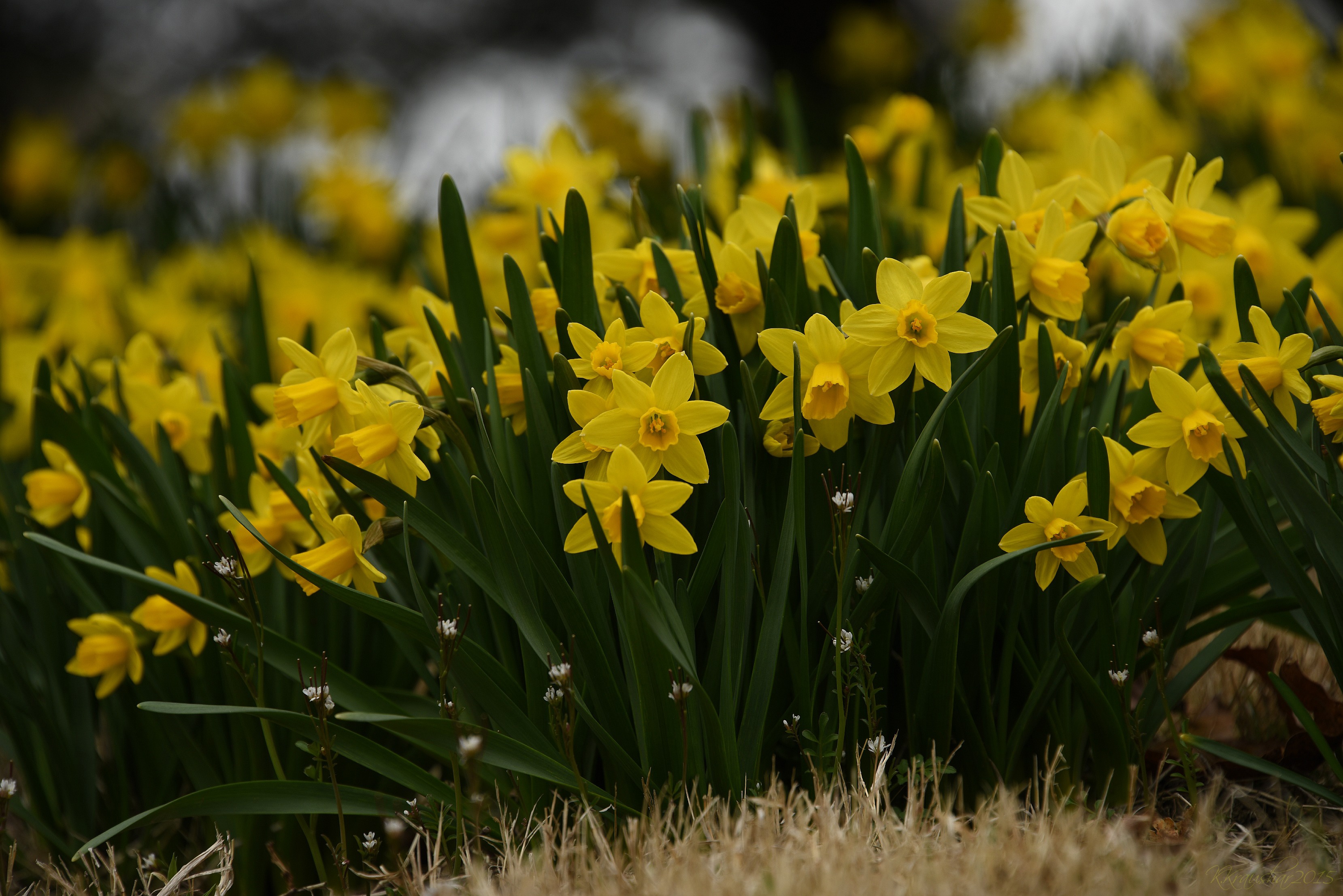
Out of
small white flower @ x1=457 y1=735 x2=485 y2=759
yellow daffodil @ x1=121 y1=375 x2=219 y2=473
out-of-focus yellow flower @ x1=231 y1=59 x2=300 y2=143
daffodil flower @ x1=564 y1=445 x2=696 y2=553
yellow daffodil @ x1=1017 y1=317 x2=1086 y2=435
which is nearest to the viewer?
small white flower @ x1=457 y1=735 x2=485 y2=759

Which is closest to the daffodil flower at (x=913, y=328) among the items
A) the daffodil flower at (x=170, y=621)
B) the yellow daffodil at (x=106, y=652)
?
the daffodil flower at (x=170, y=621)

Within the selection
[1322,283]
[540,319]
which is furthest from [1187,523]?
[540,319]

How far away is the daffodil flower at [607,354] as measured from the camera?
1.31 metres

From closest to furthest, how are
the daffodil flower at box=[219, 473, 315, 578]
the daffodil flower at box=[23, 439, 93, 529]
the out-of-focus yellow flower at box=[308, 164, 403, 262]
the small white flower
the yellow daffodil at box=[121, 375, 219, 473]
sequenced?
1. the small white flower
2. the daffodil flower at box=[219, 473, 315, 578]
3. the daffodil flower at box=[23, 439, 93, 529]
4. the yellow daffodil at box=[121, 375, 219, 473]
5. the out-of-focus yellow flower at box=[308, 164, 403, 262]

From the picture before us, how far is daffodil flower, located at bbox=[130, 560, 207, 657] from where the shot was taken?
152cm

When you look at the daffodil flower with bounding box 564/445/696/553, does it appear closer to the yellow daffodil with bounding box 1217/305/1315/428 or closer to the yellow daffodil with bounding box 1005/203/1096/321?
the yellow daffodil with bounding box 1005/203/1096/321

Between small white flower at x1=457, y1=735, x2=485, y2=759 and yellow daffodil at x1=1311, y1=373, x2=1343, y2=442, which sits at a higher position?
yellow daffodil at x1=1311, y1=373, x2=1343, y2=442

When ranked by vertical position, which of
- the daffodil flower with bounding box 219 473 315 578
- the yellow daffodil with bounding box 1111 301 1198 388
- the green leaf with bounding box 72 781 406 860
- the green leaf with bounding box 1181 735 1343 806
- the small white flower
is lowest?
the green leaf with bounding box 72 781 406 860

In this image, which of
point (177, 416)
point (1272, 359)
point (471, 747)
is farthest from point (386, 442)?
point (1272, 359)

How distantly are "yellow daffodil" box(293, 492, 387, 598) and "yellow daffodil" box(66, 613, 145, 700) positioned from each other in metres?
0.42

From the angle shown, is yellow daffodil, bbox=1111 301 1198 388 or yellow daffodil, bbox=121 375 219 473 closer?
yellow daffodil, bbox=1111 301 1198 388

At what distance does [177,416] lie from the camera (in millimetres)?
1889

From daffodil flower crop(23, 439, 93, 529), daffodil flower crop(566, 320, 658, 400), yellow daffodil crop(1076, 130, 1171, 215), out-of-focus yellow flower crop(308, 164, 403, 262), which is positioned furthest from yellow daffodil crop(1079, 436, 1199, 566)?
out-of-focus yellow flower crop(308, 164, 403, 262)

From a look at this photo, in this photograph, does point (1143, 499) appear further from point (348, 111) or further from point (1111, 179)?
point (348, 111)
